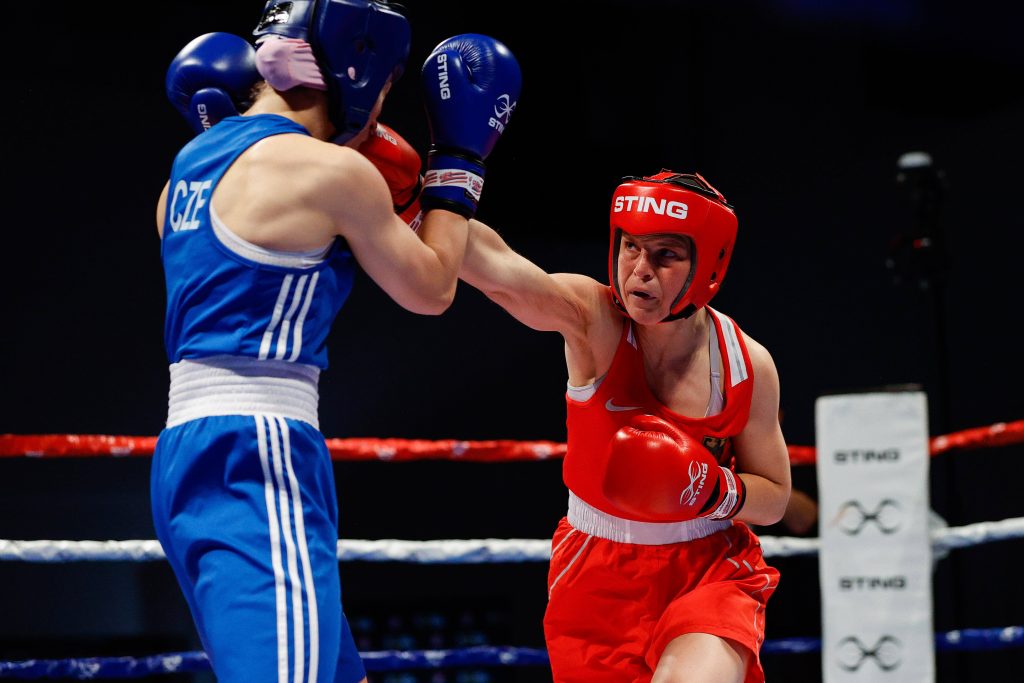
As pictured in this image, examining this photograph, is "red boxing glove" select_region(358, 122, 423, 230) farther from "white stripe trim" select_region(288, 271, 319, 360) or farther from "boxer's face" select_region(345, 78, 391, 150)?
"white stripe trim" select_region(288, 271, 319, 360)

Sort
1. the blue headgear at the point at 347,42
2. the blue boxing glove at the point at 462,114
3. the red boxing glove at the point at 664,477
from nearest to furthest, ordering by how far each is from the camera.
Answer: the blue headgear at the point at 347,42 → the blue boxing glove at the point at 462,114 → the red boxing glove at the point at 664,477

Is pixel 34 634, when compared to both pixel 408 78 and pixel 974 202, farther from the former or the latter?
pixel 974 202

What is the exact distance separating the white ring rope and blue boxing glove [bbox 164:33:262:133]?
4.26ft

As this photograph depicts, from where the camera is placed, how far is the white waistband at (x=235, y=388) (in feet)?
5.30

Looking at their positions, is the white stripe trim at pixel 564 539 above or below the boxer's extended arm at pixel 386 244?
below

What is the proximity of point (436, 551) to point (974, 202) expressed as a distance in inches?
127

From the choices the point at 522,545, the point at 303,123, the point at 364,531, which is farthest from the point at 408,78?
the point at 303,123

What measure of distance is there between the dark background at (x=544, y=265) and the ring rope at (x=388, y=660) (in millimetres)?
958

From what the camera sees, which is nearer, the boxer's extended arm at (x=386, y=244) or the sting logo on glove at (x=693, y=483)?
the boxer's extended arm at (x=386, y=244)

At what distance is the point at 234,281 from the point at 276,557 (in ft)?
1.26

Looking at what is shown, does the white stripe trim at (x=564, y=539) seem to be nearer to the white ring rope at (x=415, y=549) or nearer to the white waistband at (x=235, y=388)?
the white ring rope at (x=415, y=549)

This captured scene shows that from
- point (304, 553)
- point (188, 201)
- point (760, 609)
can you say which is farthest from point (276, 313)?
point (760, 609)

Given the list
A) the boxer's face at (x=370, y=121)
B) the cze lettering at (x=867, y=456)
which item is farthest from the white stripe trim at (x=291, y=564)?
the cze lettering at (x=867, y=456)

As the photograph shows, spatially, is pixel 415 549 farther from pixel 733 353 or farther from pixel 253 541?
pixel 253 541
